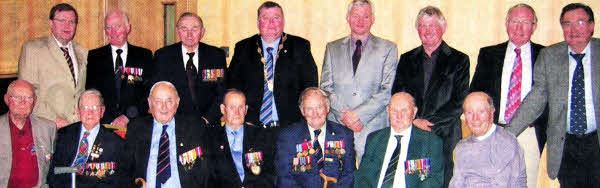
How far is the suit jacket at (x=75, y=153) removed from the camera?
151 inches

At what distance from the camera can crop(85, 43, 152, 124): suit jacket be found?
4363 mm

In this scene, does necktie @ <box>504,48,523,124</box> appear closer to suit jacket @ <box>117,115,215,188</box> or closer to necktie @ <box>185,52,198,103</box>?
suit jacket @ <box>117,115,215,188</box>

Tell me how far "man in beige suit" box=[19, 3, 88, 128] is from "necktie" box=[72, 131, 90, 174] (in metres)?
0.50

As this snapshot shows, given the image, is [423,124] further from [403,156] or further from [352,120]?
[352,120]

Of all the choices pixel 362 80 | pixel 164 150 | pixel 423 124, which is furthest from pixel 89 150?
pixel 423 124

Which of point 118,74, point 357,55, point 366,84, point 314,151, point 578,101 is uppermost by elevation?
point 357,55

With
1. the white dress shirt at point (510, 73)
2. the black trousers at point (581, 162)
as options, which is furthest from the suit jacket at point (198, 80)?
the black trousers at point (581, 162)

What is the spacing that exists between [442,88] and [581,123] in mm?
856

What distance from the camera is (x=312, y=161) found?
3887 mm

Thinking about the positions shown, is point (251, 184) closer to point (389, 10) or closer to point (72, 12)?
point (72, 12)

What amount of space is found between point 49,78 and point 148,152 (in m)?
1.07

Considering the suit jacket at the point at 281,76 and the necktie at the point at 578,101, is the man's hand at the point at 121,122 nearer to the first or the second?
the suit jacket at the point at 281,76

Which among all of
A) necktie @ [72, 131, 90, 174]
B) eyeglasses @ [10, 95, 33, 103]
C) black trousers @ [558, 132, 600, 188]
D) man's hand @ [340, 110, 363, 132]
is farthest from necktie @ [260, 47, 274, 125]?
black trousers @ [558, 132, 600, 188]

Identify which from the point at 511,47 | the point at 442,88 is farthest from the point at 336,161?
the point at 511,47
